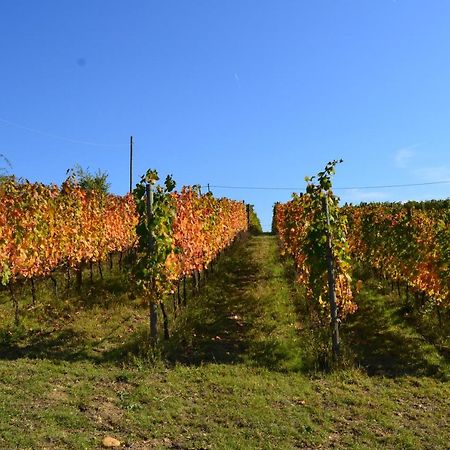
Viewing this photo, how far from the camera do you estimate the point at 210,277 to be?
20.2 m

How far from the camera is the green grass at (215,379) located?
7016mm

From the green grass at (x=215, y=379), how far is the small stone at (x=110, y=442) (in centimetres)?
16

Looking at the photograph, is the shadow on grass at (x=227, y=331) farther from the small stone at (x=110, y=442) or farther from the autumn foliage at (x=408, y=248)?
the autumn foliage at (x=408, y=248)

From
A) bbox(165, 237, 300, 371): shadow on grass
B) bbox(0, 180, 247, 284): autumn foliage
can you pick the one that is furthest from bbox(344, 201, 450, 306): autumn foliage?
bbox(0, 180, 247, 284): autumn foliage

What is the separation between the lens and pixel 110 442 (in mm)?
6453

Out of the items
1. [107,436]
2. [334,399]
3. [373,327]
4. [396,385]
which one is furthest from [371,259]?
[107,436]

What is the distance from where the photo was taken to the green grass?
7.02m

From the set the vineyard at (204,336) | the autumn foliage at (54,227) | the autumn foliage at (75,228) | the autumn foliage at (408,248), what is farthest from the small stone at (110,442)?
the autumn foliage at (408,248)

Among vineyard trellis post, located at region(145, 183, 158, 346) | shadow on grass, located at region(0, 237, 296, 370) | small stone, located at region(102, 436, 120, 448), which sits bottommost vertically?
small stone, located at region(102, 436, 120, 448)

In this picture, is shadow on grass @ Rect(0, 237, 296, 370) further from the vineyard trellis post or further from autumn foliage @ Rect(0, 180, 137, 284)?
autumn foliage @ Rect(0, 180, 137, 284)

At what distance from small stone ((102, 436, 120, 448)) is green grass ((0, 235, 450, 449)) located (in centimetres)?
16

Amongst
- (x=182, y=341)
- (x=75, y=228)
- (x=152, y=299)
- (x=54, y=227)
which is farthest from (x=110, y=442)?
(x=75, y=228)

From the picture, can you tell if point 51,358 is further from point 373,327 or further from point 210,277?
point 210,277

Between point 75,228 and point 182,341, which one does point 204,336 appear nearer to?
point 182,341
